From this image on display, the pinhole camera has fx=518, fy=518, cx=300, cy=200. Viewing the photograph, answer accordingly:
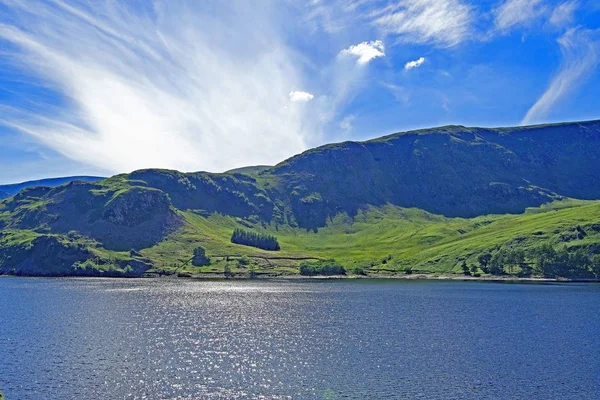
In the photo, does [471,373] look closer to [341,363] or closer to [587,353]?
[341,363]

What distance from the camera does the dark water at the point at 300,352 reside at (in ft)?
228

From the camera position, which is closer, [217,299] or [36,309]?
[36,309]

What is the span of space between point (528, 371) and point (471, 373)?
9.13 m

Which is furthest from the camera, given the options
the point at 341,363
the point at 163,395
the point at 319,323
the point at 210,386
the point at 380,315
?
the point at 380,315

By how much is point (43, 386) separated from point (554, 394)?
67.5 m

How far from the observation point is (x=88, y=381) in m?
72.4

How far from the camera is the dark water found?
228ft

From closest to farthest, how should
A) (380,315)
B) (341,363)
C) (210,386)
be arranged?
(210,386)
(341,363)
(380,315)

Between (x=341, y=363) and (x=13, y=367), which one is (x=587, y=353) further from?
(x=13, y=367)

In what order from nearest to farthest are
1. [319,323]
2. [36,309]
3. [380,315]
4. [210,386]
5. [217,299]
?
[210,386] < [319,323] < [380,315] < [36,309] < [217,299]

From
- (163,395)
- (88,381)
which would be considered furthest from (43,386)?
(163,395)

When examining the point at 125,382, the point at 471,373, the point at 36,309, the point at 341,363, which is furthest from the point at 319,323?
the point at 36,309

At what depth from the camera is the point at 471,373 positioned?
257 feet

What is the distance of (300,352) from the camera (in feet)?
306
